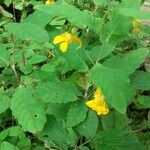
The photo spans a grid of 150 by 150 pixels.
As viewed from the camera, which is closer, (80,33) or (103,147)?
(103,147)

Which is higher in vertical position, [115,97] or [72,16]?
[72,16]

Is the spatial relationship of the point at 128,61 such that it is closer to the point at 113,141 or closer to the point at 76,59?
the point at 76,59

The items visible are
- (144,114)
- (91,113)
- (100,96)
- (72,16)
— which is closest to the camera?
(72,16)

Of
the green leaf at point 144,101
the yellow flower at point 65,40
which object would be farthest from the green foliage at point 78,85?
the green leaf at point 144,101

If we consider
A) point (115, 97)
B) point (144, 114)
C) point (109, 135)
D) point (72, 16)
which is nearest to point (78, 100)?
point (109, 135)

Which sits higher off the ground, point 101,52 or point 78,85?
point 101,52

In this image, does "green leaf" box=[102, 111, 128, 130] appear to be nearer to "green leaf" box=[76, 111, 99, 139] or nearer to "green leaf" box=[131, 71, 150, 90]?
"green leaf" box=[76, 111, 99, 139]

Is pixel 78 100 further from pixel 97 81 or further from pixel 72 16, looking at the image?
pixel 72 16

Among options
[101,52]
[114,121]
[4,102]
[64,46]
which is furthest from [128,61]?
[4,102]
